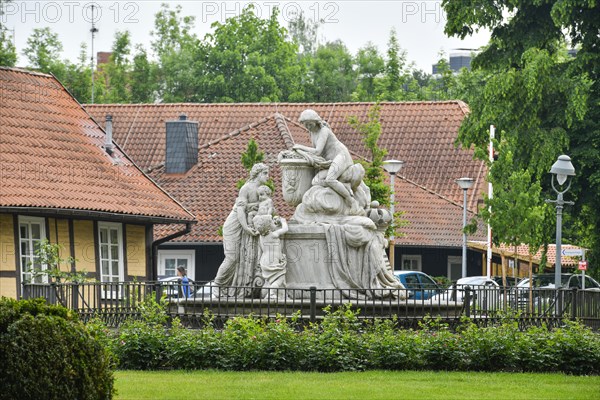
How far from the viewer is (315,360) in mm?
19156

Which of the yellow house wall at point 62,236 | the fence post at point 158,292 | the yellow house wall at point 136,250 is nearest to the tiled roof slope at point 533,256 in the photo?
the yellow house wall at point 136,250

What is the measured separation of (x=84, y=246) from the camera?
3434 cm

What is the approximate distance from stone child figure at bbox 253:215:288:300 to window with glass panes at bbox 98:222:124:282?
1225 cm

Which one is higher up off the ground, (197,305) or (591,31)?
(591,31)

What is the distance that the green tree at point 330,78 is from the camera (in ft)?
235

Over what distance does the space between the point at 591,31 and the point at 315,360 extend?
20768mm

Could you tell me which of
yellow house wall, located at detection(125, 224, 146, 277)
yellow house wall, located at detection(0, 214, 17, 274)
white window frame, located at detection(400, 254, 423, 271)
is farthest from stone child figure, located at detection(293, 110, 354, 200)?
white window frame, located at detection(400, 254, 423, 271)

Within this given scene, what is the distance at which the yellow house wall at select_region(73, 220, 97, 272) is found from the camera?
112 ft

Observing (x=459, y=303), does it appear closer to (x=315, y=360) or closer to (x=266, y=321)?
(x=266, y=321)

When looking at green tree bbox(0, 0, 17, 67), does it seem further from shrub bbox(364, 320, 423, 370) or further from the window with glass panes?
shrub bbox(364, 320, 423, 370)

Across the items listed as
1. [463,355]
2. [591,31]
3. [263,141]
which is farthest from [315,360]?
[263,141]

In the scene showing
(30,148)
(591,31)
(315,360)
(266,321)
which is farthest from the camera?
(591,31)

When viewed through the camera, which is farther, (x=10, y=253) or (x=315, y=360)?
(x=10, y=253)

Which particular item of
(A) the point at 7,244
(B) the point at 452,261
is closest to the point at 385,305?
(A) the point at 7,244
